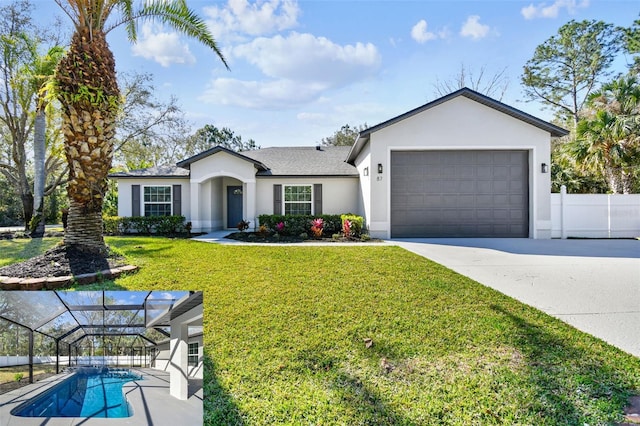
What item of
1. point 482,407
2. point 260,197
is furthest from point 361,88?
point 482,407

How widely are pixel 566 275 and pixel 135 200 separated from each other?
15938mm

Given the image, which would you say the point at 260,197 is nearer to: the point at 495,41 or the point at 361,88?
the point at 361,88

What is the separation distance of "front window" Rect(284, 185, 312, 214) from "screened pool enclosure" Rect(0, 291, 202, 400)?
12989 mm

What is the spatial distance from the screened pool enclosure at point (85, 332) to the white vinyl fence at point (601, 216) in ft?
46.4

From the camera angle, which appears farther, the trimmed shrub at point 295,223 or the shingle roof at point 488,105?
the trimmed shrub at point 295,223

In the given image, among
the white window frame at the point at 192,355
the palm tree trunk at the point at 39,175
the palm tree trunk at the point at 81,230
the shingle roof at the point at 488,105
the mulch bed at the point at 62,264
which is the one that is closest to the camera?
the white window frame at the point at 192,355

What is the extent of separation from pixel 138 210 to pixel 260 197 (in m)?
5.63

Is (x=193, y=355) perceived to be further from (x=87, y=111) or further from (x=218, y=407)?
(x=87, y=111)

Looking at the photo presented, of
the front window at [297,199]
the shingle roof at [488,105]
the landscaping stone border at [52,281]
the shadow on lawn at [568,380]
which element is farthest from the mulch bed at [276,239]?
the shadow on lawn at [568,380]

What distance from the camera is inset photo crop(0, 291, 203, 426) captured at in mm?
1555

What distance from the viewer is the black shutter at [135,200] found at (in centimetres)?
1466

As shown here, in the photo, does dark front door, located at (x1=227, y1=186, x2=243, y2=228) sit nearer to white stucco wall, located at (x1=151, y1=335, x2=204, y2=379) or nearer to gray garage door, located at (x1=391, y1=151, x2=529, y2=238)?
gray garage door, located at (x1=391, y1=151, x2=529, y2=238)

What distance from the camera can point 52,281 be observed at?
4.64 meters

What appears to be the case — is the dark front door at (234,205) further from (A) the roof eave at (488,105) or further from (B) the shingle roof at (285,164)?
(A) the roof eave at (488,105)
